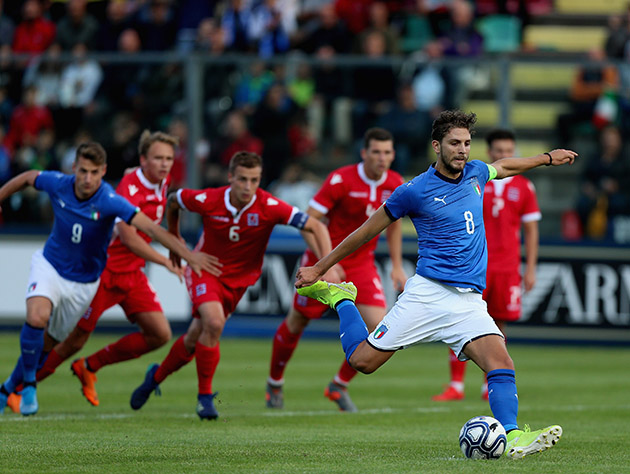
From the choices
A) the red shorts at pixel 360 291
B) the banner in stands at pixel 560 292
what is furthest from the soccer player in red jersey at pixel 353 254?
the banner in stands at pixel 560 292

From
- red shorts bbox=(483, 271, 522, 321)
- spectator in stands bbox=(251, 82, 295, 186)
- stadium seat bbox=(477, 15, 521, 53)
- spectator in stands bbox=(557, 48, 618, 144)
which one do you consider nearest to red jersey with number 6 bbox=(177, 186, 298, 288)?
red shorts bbox=(483, 271, 522, 321)

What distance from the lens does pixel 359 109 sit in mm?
17750

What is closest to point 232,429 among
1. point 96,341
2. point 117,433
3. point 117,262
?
point 117,433

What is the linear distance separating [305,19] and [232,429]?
13.0 meters

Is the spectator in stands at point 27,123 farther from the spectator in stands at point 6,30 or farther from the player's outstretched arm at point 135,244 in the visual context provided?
the player's outstretched arm at point 135,244

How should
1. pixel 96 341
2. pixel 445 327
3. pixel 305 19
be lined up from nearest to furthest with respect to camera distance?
pixel 445 327, pixel 96 341, pixel 305 19

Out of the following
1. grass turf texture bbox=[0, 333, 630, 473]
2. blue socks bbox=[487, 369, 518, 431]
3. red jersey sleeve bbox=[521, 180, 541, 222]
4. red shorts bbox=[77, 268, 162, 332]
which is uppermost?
red jersey sleeve bbox=[521, 180, 541, 222]

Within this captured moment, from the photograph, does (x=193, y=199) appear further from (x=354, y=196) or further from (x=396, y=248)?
(x=396, y=248)

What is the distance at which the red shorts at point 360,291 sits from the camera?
10.8m

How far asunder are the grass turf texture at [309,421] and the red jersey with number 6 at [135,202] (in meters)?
1.32

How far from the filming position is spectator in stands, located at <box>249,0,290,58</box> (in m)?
19.7

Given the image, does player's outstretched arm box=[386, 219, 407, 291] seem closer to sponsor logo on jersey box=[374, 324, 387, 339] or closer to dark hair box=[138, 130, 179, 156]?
dark hair box=[138, 130, 179, 156]

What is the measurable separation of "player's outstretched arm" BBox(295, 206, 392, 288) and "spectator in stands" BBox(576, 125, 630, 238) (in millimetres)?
10336

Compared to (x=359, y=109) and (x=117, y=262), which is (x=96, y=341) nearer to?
(x=359, y=109)
